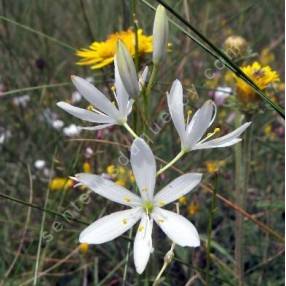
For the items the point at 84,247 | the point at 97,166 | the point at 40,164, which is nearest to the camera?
the point at 84,247

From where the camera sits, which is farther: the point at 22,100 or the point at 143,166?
the point at 22,100

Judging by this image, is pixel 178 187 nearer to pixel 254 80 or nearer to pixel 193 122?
pixel 193 122

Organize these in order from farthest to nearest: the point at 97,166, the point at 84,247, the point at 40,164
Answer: the point at 40,164
the point at 97,166
the point at 84,247

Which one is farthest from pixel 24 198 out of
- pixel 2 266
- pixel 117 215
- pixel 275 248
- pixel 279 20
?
pixel 279 20

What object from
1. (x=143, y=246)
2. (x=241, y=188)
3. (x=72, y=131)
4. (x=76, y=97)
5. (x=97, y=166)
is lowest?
(x=143, y=246)

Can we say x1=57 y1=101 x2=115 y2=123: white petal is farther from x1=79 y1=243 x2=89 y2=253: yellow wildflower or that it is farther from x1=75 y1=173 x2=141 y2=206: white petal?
x1=79 y1=243 x2=89 y2=253: yellow wildflower

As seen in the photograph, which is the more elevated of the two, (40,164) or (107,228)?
(40,164)

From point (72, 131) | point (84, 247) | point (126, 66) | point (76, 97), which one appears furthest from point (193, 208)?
point (126, 66)

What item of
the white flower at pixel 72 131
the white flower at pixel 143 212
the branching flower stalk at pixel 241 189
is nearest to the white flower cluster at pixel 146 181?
the white flower at pixel 143 212
